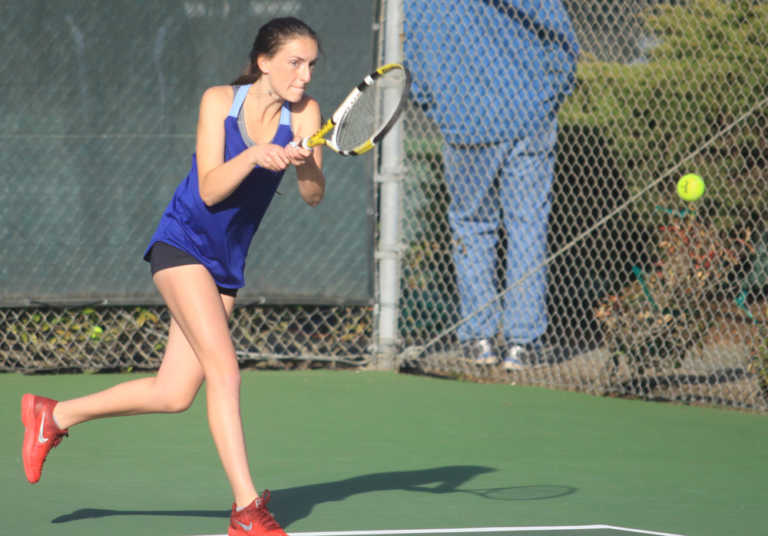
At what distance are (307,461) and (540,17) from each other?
3.18 meters

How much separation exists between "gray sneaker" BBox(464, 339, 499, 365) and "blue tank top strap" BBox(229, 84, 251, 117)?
11.8 feet

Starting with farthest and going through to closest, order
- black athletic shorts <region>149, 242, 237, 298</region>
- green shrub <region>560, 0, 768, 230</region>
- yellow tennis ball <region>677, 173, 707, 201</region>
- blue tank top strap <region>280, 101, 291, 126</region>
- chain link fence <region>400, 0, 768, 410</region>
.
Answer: green shrub <region>560, 0, 768, 230</region>, chain link fence <region>400, 0, 768, 410</region>, yellow tennis ball <region>677, 173, 707, 201</region>, blue tank top strap <region>280, 101, 291, 126</region>, black athletic shorts <region>149, 242, 237, 298</region>

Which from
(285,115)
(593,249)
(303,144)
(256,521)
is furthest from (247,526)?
(593,249)

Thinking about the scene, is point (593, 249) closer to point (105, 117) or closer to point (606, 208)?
point (606, 208)

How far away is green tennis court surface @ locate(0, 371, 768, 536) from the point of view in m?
4.24

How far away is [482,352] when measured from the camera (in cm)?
738

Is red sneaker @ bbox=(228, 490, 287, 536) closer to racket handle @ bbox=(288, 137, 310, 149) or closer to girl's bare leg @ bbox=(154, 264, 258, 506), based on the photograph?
girl's bare leg @ bbox=(154, 264, 258, 506)

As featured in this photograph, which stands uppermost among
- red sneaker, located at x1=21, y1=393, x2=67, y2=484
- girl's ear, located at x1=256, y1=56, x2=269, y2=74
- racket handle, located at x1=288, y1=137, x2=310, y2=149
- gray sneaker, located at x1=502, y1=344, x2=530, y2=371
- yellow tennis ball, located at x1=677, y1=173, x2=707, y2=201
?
girl's ear, located at x1=256, y1=56, x2=269, y2=74

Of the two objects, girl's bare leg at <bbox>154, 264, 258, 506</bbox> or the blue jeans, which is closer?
girl's bare leg at <bbox>154, 264, 258, 506</bbox>

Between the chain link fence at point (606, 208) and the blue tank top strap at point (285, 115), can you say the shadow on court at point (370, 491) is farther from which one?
the chain link fence at point (606, 208)

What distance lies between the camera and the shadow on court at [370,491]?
4273 millimetres

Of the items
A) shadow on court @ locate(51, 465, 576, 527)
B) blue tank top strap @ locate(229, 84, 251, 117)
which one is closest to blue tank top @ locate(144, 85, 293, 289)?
blue tank top strap @ locate(229, 84, 251, 117)

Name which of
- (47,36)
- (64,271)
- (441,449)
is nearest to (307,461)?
(441,449)

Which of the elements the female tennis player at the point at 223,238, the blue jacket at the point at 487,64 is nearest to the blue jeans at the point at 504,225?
the blue jacket at the point at 487,64
